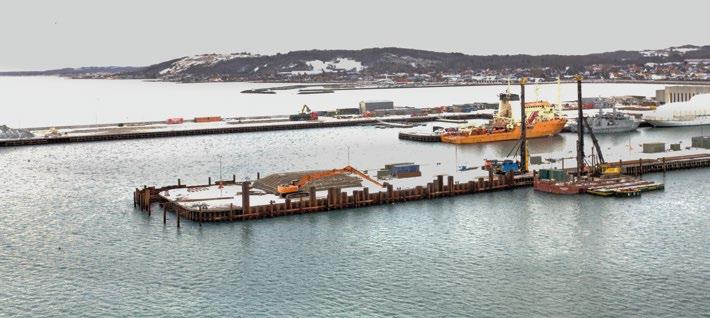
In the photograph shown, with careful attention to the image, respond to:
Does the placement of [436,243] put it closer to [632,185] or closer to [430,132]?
[632,185]

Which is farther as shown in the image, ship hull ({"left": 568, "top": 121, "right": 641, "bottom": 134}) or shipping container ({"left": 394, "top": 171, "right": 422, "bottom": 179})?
ship hull ({"left": 568, "top": 121, "right": 641, "bottom": 134})

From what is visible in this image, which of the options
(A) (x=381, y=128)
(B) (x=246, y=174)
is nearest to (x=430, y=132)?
(A) (x=381, y=128)

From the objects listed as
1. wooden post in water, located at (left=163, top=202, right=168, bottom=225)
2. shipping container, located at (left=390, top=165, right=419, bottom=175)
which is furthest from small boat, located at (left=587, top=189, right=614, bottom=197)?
wooden post in water, located at (left=163, top=202, right=168, bottom=225)

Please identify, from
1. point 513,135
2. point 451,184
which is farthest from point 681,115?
point 451,184

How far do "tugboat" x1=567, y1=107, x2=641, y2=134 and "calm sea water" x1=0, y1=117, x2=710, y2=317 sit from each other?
1473 inches

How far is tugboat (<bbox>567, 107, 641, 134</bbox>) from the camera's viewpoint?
310ft

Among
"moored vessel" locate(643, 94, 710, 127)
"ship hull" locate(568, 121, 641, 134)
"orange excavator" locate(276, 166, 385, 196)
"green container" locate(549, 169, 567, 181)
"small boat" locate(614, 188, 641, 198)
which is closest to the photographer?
"orange excavator" locate(276, 166, 385, 196)

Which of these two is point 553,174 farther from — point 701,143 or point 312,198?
point 701,143

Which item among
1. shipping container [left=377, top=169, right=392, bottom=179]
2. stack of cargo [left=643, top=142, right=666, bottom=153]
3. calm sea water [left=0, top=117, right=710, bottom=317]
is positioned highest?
stack of cargo [left=643, top=142, right=666, bottom=153]

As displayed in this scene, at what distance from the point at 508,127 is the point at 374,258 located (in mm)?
55728

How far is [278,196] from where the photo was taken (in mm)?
48094

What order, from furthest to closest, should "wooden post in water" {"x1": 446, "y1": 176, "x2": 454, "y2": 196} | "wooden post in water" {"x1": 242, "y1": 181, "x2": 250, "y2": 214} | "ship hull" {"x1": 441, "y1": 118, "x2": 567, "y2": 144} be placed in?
"ship hull" {"x1": 441, "y1": 118, "x2": 567, "y2": 144} < "wooden post in water" {"x1": 446, "y1": 176, "x2": 454, "y2": 196} < "wooden post in water" {"x1": 242, "y1": 181, "x2": 250, "y2": 214}

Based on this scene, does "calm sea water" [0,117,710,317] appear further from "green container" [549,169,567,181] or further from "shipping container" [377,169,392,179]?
"shipping container" [377,169,392,179]

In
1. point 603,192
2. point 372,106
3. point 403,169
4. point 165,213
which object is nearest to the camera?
point 165,213
